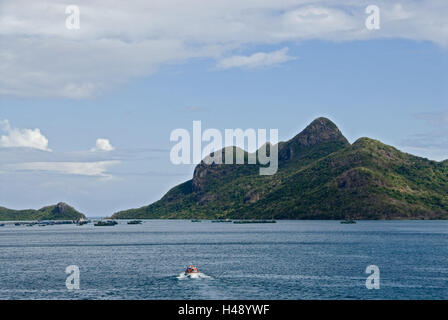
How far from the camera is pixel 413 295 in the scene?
9975cm

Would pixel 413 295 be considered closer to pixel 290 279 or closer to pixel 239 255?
pixel 290 279

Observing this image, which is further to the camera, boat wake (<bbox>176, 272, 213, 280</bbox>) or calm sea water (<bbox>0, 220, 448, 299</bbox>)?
boat wake (<bbox>176, 272, 213, 280</bbox>)

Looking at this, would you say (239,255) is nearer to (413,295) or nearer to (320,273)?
(320,273)

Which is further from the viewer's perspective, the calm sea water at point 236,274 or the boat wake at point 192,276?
the boat wake at point 192,276

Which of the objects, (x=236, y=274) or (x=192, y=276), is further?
(x=236, y=274)

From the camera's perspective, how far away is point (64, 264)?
161m

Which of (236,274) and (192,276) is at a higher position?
(192,276)
